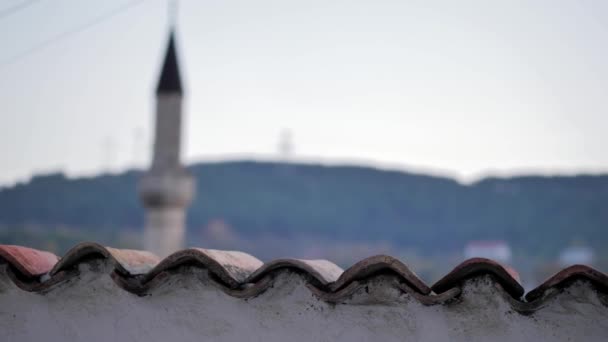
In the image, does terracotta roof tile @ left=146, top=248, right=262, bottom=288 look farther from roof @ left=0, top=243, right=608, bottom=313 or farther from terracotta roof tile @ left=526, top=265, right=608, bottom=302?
terracotta roof tile @ left=526, top=265, right=608, bottom=302

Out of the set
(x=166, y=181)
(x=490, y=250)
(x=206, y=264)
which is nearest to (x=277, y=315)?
(x=206, y=264)

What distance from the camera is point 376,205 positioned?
338ft

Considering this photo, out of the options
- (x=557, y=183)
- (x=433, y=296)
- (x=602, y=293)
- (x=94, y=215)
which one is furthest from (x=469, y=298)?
(x=557, y=183)

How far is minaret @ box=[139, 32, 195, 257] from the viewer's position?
89.3ft

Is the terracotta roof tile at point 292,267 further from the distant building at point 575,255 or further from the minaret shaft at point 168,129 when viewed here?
the distant building at point 575,255

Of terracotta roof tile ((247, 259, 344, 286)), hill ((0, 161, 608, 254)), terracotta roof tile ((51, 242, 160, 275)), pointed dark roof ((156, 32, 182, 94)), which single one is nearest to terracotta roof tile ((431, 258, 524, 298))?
terracotta roof tile ((247, 259, 344, 286))

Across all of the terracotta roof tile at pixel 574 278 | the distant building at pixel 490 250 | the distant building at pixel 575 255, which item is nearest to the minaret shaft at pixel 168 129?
Answer: the terracotta roof tile at pixel 574 278

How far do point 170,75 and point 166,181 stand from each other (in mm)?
3725

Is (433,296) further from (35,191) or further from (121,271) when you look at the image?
(35,191)

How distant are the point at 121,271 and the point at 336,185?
9979 centimetres

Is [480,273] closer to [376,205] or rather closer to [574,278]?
[574,278]

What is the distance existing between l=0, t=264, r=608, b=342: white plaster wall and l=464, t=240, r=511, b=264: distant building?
78239 mm

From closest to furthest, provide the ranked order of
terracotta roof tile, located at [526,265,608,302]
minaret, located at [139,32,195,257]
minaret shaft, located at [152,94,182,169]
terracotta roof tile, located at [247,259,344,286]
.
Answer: terracotta roof tile, located at [526,265,608,302] < terracotta roof tile, located at [247,259,344,286] < minaret, located at [139,32,195,257] < minaret shaft, located at [152,94,182,169]

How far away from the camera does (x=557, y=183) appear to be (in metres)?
92.1
